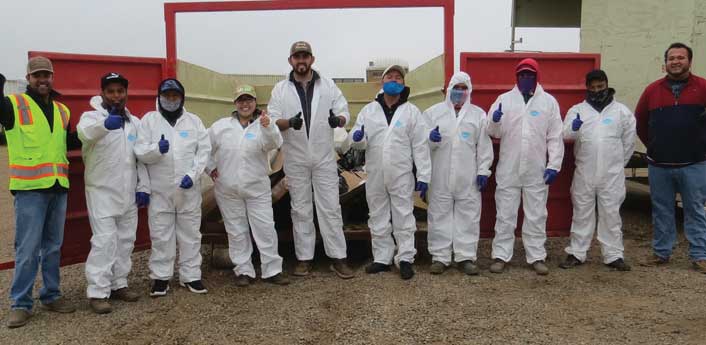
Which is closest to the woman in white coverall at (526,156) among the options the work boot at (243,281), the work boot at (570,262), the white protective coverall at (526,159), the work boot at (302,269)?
the white protective coverall at (526,159)

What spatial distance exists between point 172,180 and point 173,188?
0.06 metres

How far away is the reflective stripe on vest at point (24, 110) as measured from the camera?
11.1ft

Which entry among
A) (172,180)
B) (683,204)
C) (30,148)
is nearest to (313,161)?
(172,180)

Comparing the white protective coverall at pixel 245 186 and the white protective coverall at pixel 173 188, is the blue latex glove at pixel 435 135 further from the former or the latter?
the white protective coverall at pixel 173 188

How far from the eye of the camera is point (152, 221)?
3.84 meters

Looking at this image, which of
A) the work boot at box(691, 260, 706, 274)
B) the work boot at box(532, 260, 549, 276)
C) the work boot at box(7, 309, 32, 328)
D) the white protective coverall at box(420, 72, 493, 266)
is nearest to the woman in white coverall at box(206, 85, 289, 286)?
the white protective coverall at box(420, 72, 493, 266)

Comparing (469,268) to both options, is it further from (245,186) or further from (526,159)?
(245,186)

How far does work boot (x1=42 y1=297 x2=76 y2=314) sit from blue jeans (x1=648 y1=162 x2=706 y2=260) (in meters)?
4.80

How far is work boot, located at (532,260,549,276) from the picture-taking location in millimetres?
4305

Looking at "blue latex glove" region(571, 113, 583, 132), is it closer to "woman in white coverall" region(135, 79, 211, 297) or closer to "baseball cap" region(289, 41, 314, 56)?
"baseball cap" region(289, 41, 314, 56)

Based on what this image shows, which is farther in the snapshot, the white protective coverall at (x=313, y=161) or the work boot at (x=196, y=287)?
the white protective coverall at (x=313, y=161)

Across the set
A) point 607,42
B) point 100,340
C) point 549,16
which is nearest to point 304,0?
point 100,340

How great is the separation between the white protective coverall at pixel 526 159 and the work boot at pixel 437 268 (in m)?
0.50

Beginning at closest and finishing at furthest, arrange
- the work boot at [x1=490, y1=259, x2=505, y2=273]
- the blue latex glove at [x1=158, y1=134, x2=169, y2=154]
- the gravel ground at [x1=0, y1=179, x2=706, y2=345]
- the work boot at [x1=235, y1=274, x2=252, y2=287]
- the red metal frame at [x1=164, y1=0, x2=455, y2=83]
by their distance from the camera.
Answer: the gravel ground at [x1=0, y1=179, x2=706, y2=345], the blue latex glove at [x1=158, y1=134, x2=169, y2=154], the work boot at [x1=235, y1=274, x2=252, y2=287], the work boot at [x1=490, y1=259, x2=505, y2=273], the red metal frame at [x1=164, y1=0, x2=455, y2=83]
